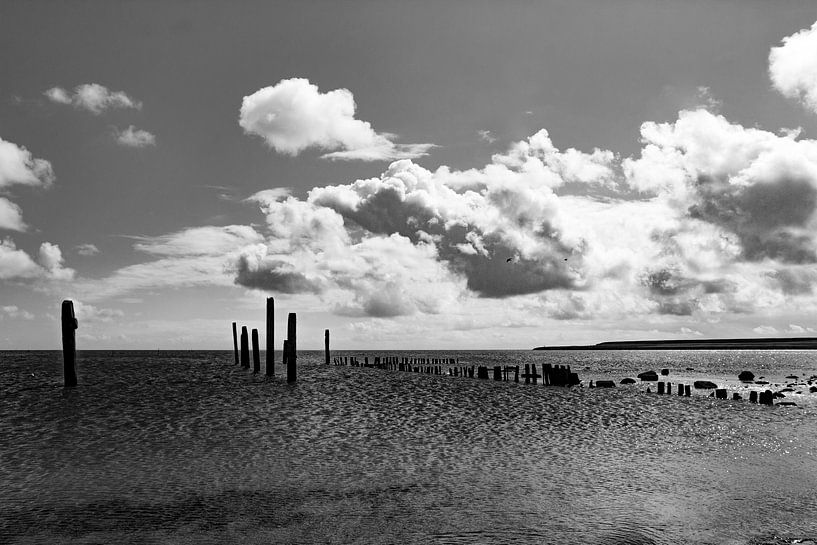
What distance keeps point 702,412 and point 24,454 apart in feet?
86.4

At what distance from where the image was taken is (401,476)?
14.5m

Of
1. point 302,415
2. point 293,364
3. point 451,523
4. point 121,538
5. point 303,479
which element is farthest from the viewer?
point 293,364

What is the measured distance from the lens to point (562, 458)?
16.7 meters

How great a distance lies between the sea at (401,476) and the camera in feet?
34.3

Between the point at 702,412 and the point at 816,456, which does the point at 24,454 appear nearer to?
the point at 816,456

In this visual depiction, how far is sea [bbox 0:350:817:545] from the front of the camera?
1045cm

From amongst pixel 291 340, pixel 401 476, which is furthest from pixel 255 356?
pixel 401 476

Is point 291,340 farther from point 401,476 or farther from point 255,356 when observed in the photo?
point 401,476

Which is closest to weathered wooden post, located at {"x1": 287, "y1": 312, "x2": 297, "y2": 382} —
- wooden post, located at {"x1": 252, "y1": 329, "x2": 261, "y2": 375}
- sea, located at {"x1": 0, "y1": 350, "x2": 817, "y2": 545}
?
wooden post, located at {"x1": 252, "y1": 329, "x2": 261, "y2": 375}

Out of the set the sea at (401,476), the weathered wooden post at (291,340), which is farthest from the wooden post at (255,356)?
the sea at (401,476)

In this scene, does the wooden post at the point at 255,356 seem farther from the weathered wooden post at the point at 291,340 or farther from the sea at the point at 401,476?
the sea at the point at 401,476

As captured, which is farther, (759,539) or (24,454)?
(24,454)

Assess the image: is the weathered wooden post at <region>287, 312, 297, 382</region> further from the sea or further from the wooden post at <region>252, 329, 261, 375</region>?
the sea

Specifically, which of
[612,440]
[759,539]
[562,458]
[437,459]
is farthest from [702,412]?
[759,539]
